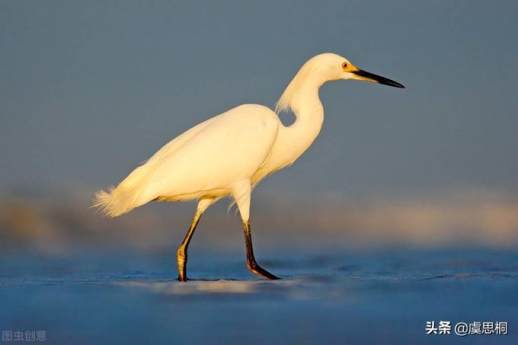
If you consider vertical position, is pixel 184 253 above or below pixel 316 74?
below

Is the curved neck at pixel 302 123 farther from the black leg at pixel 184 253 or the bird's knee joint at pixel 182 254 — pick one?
the bird's knee joint at pixel 182 254

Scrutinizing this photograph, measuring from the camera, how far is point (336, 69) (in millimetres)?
12500

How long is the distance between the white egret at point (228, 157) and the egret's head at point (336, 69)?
1cm

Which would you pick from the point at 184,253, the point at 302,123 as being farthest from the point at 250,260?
the point at 302,123

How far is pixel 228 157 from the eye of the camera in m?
11.7

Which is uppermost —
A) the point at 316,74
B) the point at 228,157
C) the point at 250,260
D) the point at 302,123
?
the point at 316,74

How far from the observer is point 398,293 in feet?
34.4

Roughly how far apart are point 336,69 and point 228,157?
5.65 ft

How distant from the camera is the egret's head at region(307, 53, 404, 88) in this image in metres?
12.4

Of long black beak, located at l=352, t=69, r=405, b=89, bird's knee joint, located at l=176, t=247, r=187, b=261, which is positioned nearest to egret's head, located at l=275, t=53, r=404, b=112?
long black beak, located at l=352, t=69, r=405, b=89

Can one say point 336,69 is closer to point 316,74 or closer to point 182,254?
point 316,74

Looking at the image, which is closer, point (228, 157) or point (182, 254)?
point (228, 157)

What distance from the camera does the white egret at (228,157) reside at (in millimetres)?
11602

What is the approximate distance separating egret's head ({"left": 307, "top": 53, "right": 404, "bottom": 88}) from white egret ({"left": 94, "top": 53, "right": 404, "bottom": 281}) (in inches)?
0.5
